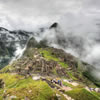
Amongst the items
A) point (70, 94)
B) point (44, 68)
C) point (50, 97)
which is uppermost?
point (50, 97)

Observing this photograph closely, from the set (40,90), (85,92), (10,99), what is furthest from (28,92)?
(85,92)

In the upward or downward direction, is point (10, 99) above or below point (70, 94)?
above

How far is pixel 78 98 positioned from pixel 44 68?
141 metres

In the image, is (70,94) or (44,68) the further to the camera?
(44,68)

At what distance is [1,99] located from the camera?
192ft

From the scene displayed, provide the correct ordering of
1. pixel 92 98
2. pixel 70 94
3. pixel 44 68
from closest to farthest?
pixel 92 98
pixel 70 94
pixel 44 68

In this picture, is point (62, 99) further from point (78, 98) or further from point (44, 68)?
point (44, 68)

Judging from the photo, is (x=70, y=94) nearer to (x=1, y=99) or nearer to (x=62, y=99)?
(x=62, y=99)

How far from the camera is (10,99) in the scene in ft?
175

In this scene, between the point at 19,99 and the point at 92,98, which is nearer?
the point at 19,99

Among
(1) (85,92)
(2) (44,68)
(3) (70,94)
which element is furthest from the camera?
(2) (44,68)

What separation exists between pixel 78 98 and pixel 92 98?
7.06 meters

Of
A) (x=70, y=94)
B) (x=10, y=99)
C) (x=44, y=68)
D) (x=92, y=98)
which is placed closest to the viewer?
(x=10, y=99)

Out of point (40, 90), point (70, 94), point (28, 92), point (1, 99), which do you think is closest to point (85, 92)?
point (70, 94)
